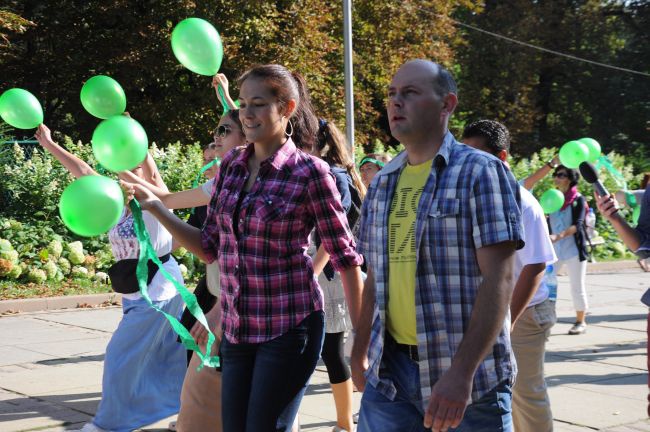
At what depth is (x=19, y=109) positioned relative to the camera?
4.87 m

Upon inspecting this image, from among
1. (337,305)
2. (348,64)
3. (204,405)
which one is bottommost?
(204,405)

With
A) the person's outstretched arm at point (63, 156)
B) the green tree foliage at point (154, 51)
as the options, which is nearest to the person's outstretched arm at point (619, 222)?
the person's outstretched arm at point (63, 156)

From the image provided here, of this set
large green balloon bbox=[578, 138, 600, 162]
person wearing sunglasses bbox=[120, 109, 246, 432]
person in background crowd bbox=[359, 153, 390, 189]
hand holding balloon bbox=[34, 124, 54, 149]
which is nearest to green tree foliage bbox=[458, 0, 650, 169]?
person in background crowd bbox=[359, 153, 390, 189]

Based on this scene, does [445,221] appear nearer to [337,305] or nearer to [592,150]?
[337,305]

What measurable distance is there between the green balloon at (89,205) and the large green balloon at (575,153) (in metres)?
3.54

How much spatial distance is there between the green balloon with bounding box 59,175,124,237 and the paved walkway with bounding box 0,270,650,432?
3.40m

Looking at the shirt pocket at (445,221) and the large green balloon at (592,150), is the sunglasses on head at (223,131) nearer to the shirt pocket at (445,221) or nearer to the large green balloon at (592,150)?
the shirt pocket at (445,221)

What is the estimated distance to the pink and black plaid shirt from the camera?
356 centimetres

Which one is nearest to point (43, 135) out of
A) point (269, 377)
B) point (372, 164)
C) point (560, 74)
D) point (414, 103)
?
point (269, 377)

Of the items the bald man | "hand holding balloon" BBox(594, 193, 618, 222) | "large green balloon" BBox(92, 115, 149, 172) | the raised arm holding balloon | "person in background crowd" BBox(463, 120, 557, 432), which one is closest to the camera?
the bald man

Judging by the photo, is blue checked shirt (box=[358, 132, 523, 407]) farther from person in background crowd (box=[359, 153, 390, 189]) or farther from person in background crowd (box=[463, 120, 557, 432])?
person in background crowd (box=[359, 153, 390, 189])

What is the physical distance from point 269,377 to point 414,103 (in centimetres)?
119

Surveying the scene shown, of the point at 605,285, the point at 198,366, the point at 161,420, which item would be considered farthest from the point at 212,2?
the point at 198,366

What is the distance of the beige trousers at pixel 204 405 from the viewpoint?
13.6 feet
